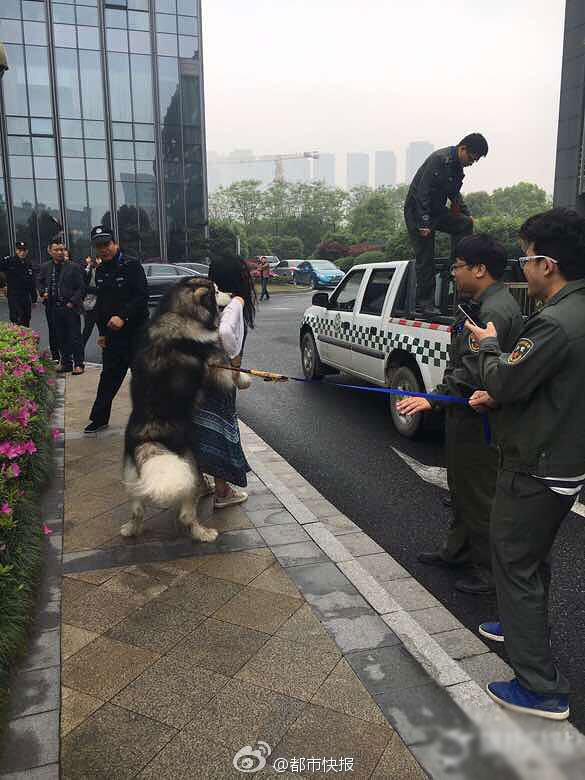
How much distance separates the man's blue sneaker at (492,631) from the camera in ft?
9.84

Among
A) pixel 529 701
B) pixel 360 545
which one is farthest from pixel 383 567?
pixel 529 701

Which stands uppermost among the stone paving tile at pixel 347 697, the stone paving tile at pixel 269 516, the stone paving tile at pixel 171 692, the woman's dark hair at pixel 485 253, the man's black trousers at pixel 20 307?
the woman's dark hair at pixel 485 253

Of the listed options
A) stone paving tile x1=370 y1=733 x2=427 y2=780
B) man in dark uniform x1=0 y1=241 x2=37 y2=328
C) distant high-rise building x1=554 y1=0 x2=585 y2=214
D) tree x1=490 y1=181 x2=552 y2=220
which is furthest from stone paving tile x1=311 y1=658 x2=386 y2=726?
tree x1=490 y1=181 x2=552 y2=220

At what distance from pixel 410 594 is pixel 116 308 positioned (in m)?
4.24

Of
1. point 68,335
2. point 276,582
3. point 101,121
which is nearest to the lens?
point 276,582

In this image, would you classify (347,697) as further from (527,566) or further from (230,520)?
(230,520)

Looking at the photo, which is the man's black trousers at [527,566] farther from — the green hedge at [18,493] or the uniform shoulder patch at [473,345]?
the green hedge at [18,493]

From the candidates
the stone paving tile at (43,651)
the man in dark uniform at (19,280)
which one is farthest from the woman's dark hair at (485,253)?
the man in dark uniform at (19,280)

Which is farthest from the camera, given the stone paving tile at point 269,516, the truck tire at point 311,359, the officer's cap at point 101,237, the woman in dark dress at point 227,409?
the truck tire at point 311,359

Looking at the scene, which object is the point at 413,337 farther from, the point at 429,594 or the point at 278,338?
the point at 278,338

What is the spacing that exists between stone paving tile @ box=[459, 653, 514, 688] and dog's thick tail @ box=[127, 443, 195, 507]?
5.38 feet

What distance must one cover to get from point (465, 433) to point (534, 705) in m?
1.42

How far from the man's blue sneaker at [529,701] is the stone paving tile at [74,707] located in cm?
161

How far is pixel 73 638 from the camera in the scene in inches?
116
